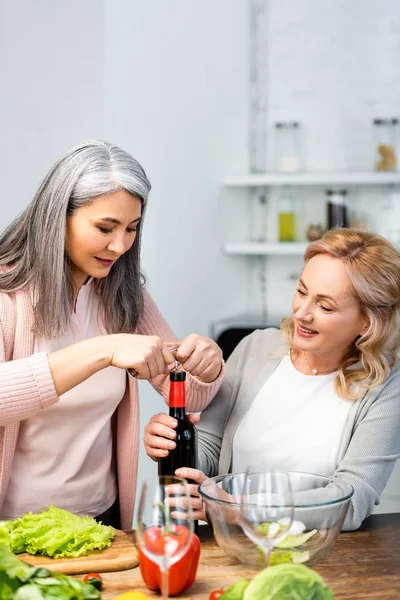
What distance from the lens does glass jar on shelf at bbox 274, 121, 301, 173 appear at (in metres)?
4.41

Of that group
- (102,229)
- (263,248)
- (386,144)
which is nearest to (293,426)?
(102,229)

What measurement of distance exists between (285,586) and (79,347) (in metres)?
0.69

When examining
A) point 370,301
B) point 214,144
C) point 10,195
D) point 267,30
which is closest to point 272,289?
point 214,144

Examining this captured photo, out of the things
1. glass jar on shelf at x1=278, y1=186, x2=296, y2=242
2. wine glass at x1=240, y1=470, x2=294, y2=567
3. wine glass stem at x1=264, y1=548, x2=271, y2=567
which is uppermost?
glass jar on shelf at x1=278, y1=186, x2=296, y2=242

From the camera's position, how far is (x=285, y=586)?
3.63ft

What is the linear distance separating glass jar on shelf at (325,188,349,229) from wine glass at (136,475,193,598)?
3.30 metres

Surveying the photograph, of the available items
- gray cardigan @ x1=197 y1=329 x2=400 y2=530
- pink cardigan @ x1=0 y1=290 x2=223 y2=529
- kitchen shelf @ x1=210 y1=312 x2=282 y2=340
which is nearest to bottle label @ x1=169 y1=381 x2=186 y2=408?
pink cardigan @ x1=0 y1=290 x2=223 y2=529

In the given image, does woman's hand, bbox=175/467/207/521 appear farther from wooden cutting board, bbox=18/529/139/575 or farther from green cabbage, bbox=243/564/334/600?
green cabbage, bbox=243/564/334/600

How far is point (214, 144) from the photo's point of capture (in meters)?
4.32

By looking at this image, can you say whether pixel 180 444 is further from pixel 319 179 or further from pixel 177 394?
pixel 319 179

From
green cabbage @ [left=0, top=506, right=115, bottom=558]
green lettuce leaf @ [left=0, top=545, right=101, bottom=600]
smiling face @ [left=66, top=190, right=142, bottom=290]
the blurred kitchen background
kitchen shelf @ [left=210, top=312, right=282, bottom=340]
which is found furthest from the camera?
kitchen shelf @ [left=210, top=312, right=282, bottom=340]

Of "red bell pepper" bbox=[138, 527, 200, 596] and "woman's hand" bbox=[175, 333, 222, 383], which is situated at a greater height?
"woman's hand" bbox=[175, 333, 222, 383]

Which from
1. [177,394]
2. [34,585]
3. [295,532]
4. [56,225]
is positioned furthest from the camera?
[56,225]

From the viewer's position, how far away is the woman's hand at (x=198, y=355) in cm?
178
